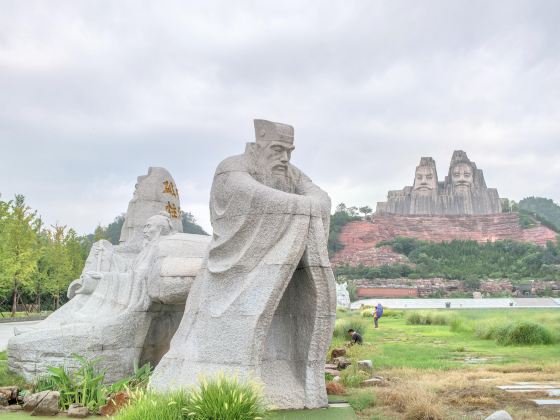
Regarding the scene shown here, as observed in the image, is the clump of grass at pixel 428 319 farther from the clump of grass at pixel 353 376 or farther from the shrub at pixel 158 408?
the shrub at pixel 158 408

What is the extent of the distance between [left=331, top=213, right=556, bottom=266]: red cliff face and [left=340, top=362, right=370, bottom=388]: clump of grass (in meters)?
65.9

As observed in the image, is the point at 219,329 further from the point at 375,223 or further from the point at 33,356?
the point at 375,223

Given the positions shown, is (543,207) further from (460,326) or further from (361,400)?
(361,400)

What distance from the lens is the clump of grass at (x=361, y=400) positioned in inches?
262

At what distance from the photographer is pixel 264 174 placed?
6.79 metres

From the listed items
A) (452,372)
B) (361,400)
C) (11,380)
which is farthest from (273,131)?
(452,372)

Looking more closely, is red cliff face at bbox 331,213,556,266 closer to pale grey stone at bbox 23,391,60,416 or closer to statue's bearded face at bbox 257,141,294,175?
statue's bearded face at bbox 257,141,294,175

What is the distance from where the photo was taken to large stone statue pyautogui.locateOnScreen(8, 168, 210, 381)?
288 inches

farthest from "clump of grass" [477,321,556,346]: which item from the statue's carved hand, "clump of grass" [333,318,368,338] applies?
the statue's carved hand

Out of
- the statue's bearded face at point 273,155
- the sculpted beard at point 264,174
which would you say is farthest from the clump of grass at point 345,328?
the statue's bearded face at point 273,155

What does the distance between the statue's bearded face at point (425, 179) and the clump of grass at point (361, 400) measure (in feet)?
278

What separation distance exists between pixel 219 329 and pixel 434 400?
8.84 ft

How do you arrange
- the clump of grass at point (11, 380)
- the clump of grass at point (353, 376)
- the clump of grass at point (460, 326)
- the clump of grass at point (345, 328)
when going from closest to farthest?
the clump of grass at point (11, 380), the clump of grass at point (353, 376), the clump of grass at point (345, 328), the clump of grass at point (460, 326)

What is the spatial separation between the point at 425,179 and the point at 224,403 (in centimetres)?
8821
